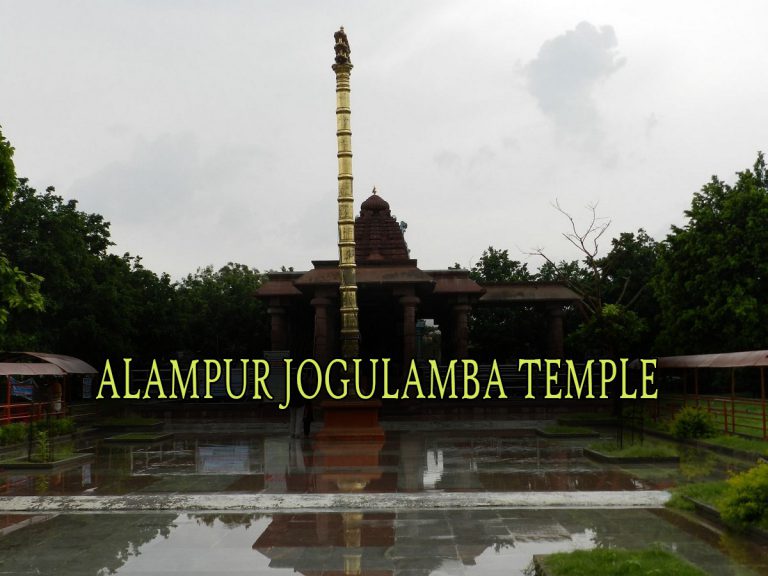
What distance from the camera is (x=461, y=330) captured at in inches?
1244

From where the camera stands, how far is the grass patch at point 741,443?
15.6 meters

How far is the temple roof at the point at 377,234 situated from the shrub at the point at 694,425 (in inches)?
748

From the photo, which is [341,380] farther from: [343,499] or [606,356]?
[343,499]

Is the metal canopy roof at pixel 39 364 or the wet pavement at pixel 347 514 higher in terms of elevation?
the metal canopy roof at pixel 39 364

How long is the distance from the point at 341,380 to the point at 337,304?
1078 cm

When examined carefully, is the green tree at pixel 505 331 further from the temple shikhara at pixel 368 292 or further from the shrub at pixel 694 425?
the shrub at pixel 694 425

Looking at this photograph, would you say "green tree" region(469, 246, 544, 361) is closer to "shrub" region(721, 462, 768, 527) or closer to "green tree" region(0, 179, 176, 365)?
"green tree" region(0, 179, 176, 365)

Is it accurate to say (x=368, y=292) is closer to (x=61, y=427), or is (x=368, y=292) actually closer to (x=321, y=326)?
(x=321, y=326)

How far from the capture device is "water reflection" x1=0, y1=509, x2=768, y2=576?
25.9 feet

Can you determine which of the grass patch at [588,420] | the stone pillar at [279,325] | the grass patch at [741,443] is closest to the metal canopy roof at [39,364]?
the stone pillar at [279,325]

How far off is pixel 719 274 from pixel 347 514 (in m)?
25.1

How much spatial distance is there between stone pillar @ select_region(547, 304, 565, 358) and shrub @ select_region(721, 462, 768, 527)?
81.1 feet

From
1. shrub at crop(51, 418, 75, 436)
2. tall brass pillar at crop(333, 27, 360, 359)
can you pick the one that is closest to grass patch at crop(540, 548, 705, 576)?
tall brass pillar at crop(333, 27, 360, 359)

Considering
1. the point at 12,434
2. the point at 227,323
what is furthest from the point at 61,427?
the point at 227,323
